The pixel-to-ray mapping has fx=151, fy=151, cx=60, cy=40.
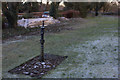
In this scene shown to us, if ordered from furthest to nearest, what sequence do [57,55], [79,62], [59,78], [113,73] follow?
[57,55], [79,62], [113,73], [59,78]

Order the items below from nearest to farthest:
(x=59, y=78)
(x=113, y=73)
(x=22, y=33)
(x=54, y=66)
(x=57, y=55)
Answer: (x=59, y=78), (x=113, y=73), (x=54, y=66), (x=57, y=55), (x=22, y=33)

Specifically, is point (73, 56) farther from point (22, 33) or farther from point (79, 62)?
point (22, 33)

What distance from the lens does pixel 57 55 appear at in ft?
17.3

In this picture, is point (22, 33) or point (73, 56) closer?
point (73, 56)

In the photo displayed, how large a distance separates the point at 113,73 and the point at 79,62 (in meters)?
1.17

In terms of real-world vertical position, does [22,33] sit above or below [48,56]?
above

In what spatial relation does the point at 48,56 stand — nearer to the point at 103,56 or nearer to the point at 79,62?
the point at 79,62

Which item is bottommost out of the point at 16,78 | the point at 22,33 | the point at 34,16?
the point at 16,78

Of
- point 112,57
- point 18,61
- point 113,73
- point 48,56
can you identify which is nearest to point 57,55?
point 48,56

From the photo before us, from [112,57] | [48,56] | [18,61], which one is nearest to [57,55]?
[48,56]

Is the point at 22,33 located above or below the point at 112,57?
above

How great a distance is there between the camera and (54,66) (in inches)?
167

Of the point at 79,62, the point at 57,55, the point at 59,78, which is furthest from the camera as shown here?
the point at 57,55

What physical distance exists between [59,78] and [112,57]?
2358mm
